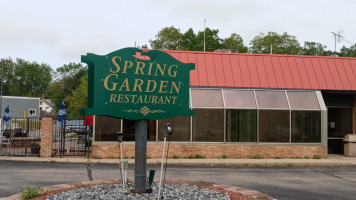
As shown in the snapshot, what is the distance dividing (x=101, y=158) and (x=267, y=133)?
7.84m

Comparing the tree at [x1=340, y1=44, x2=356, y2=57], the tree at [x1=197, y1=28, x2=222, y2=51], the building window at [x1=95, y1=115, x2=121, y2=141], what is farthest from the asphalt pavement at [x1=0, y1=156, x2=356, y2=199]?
the tree at [x1=340, y1=44, x2=356, y2=57]

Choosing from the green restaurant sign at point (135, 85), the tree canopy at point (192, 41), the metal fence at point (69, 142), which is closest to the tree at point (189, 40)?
the tree canopy at point (192, 41)

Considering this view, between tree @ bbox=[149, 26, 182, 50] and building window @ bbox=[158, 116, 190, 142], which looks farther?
tree @ bbox=[149, 26, 182, 50]

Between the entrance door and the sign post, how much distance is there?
1463cm

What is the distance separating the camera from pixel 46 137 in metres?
16.2

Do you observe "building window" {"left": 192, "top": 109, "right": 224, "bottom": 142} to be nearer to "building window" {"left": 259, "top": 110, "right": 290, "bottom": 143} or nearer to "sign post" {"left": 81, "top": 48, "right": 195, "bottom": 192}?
"building window" {"left": 259, "top": 110, "right": 290, "bottom": 143}

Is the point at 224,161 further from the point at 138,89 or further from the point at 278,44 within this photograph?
the point at 278,44

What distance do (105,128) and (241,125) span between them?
635 centimetres

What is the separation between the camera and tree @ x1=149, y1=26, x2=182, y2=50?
6097cm

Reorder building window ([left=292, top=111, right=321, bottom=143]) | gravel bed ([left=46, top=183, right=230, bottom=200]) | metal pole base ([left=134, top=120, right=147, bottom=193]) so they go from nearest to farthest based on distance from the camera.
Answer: gravel bed ([left=46, top=183, right=230, bottom=200]) → metal pole base ([left=134, top=120, right=147, bottom=193]) → building window ([left=292, top=111, right=321, bottom=143])

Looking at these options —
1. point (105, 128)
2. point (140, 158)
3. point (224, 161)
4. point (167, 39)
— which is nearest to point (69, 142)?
point (105, 128)

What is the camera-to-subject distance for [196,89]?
17.6 meters

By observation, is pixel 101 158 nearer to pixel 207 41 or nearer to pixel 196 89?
pixel 196 89

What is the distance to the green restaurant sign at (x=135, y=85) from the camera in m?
7.09
